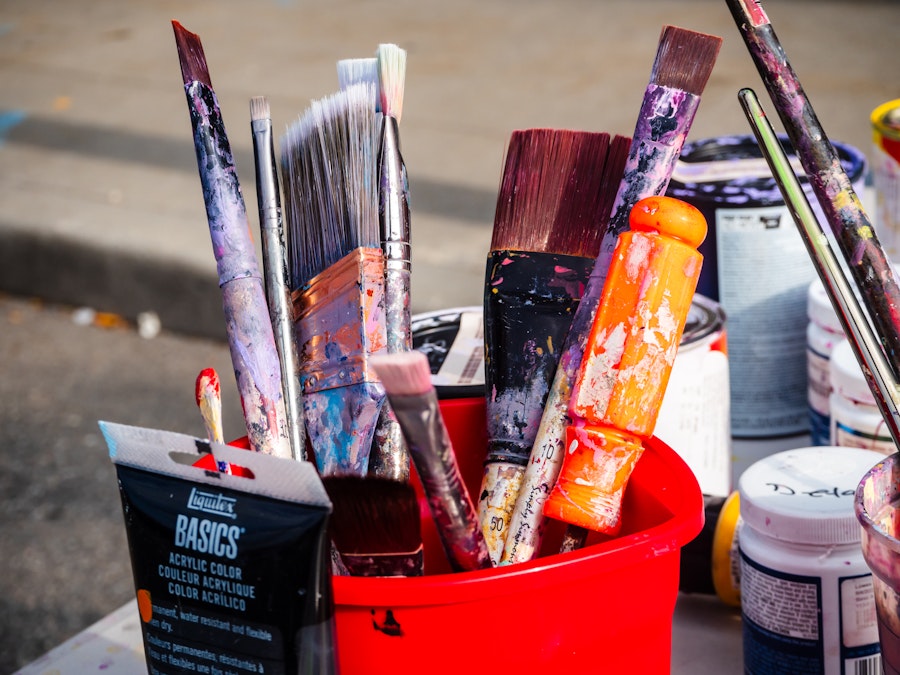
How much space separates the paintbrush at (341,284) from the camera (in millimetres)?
555

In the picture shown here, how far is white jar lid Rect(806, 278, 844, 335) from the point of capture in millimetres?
775

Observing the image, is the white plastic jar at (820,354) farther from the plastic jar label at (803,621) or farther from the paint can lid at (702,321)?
the plastic jar label at (803,621)

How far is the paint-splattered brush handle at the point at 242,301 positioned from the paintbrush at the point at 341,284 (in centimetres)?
3

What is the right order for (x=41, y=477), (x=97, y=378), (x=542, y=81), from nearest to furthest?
(x=41, y=477) → (x=97, y=378) → (x=542, y=81)

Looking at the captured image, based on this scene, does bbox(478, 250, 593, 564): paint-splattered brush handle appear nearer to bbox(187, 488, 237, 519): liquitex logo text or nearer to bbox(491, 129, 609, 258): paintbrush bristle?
bbox(491, 129, 609, 258): paintbrush bristle

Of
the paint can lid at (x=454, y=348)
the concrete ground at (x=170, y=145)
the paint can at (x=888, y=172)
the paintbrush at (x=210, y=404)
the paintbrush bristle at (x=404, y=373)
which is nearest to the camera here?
the paintbrush bristle at (x=404, y=373)

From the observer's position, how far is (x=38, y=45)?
13.8 feet

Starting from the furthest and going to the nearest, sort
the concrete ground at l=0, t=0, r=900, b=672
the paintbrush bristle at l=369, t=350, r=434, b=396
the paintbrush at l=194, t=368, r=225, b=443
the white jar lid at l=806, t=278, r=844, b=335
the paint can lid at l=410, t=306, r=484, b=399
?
the concrete ground at l=0, t=0, r=900, b=672 → the white jar lid at l=806, t=278, r=844, b=335 → the paint can lid at l=410, t=306, r=484, b=399 → the paintbrush at l=194, t=368, r=225, b=443 → the paintbrush bristle at l=369, t=350, r=434, b=396

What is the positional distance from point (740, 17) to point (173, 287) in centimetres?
234

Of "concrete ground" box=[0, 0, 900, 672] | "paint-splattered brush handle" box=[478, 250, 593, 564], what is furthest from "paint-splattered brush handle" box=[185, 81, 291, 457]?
"concrete ground" box=[0, 0, 900, 672]

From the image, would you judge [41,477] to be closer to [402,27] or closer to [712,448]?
[712,448]

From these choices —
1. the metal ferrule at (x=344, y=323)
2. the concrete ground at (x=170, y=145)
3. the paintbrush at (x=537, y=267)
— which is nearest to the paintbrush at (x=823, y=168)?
the paintbrush at (x=537, y=267)

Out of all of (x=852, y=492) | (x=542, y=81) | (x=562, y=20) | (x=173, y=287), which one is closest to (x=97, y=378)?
(x=173, y=287)

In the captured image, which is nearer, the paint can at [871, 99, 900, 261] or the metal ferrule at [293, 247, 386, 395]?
the metal ferrule at [293, 247, 386, 395]
